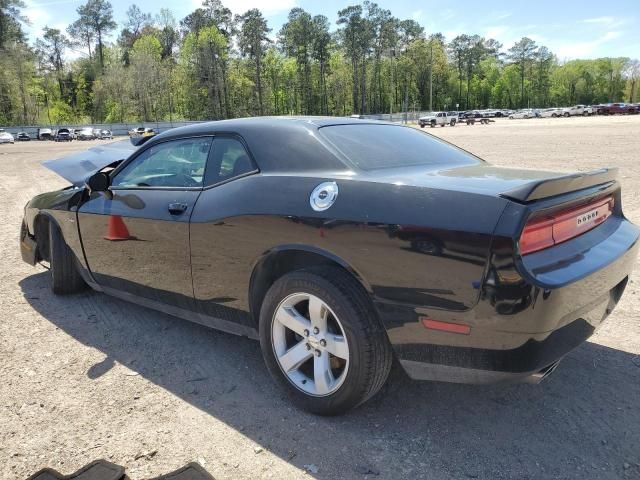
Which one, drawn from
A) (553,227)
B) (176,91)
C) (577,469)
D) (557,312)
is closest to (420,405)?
(577,469)

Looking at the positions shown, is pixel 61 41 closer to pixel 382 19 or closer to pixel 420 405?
pixel 382 19

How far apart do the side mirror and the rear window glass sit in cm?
175

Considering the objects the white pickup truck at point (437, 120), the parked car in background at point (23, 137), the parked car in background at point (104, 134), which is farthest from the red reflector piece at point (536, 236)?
the parked car in background at point (23, 137)

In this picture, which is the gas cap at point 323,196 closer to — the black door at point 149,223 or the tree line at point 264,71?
the black door at point 149,223

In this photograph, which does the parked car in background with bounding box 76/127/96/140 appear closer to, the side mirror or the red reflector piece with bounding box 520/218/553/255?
the side mirror

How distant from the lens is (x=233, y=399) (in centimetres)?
282

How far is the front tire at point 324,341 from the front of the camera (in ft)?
7.67

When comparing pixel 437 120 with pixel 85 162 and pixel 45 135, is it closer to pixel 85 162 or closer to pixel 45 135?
pixel 45 135

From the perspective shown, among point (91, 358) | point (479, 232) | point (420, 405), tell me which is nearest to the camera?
point (479, 232)

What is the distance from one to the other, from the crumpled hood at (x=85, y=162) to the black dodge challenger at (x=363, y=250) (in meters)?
0.85

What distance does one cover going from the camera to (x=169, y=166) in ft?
11.5

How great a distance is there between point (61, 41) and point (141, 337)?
105549 mm

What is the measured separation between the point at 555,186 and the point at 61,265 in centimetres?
399

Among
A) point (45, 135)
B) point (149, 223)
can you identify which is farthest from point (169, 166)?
point (45, 135)
